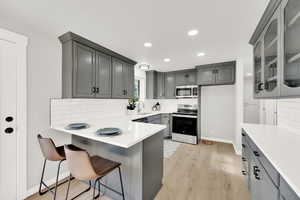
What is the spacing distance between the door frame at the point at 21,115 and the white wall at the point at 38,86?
0.05m

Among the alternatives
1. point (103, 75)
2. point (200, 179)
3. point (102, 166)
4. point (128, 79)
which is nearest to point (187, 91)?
point (128, 79)

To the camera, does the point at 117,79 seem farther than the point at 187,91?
No

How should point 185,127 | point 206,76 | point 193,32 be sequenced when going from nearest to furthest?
point 193,32 → point 206,76 → point 185,127

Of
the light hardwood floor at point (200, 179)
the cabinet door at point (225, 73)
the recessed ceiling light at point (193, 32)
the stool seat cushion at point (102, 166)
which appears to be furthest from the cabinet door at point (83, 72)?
the cabinet door at point (225, 73)

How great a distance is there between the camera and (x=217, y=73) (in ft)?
11.5

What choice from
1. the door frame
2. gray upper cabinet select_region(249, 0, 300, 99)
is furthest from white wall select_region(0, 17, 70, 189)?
gray upper cabinet select_region(249, 0, 300, 99)

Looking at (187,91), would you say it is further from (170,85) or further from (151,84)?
(151,84)

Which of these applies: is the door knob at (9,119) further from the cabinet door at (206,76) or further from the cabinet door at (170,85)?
the cabinet door at (206,76)

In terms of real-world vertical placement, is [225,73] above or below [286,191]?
above

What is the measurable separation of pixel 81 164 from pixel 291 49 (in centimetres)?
200

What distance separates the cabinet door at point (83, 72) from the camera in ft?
6.63

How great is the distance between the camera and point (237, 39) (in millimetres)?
2096

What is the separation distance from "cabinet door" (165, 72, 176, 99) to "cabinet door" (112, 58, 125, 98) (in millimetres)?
1992

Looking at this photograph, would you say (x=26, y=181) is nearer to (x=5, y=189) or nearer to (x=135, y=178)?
(x=5, y=189)
